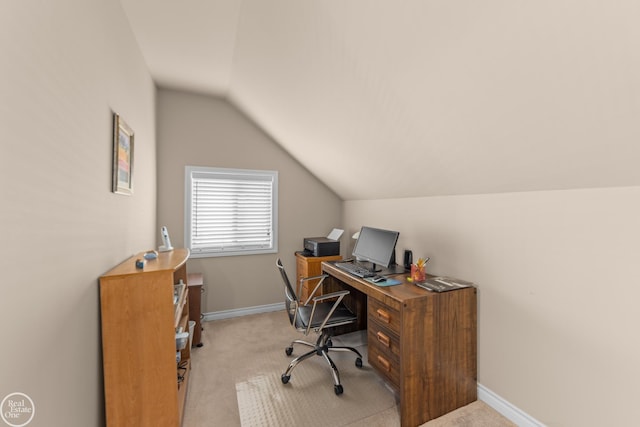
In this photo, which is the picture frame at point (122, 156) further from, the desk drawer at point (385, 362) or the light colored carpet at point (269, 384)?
the desk drawer at point (385, 362)

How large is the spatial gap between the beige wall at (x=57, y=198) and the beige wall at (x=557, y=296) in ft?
7.91

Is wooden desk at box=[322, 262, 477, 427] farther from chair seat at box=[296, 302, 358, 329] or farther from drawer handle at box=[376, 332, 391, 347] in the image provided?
chair seat at box=[296, 302, 358, 329]

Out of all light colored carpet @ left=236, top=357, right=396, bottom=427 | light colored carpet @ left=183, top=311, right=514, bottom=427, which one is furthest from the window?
light colored carpet @ left=236, top=357, right=396, bottom=427

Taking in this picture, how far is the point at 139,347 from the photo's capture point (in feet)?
4.93

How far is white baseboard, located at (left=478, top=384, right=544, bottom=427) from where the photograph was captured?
A: 165cm

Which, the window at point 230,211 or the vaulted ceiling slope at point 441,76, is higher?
the vaulted ceiling slope at point 441,76

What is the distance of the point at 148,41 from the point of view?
223cm

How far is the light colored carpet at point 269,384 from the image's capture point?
5.76ft

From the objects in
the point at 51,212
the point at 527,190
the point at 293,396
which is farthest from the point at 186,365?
the point at 527,190

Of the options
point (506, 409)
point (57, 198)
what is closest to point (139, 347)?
point (57, 198)

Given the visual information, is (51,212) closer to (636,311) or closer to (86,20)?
(86,20)

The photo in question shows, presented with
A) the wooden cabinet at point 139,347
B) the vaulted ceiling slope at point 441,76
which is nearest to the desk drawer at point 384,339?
the vaulted ceiling slope at point 441,76

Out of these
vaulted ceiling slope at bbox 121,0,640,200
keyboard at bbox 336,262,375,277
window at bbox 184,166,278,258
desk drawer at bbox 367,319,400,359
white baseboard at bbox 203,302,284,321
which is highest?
vaulted ceiling slope at bbox 121,0,640,200

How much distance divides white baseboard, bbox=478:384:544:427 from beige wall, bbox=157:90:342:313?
2.49 metres
